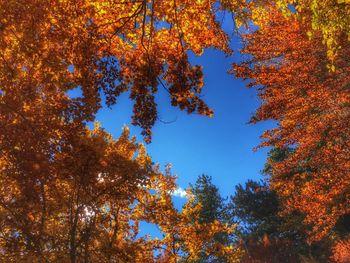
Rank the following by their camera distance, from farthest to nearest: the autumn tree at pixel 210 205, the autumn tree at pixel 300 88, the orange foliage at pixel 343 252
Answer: the autumn tree at pixel 210 205, the orange foliage at pixel 343 252, the autumn tree at pixel 300 88

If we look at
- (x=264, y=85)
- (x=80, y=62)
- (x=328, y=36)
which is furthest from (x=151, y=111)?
(x=264, y=85)

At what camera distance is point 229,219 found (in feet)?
153

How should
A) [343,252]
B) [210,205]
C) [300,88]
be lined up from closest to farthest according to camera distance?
[300,88] < [343,252] < [210,205]

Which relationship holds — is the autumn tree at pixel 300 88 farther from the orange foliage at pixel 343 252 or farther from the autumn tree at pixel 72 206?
the orange foliage at pixel 343 252

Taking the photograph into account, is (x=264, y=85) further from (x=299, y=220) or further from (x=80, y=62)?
(x=299, y=220)

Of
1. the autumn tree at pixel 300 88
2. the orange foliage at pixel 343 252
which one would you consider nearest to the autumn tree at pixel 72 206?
the autumn tree at pixel 300 88

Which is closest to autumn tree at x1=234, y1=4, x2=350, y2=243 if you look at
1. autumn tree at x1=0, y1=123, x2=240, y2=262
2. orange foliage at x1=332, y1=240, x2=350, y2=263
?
autumn tree at x1=0, y1=123, x2=240, y2=262

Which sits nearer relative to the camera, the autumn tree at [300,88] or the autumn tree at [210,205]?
the autumn tree at [300,88]

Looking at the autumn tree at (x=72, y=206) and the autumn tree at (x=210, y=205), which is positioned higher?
the autumn tree at (x=210, y=205)

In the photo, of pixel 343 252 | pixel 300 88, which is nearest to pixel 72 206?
pixel 300 88

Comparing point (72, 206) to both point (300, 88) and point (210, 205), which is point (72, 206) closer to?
point (300, 88)

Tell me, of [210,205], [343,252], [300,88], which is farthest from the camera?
[210,205]

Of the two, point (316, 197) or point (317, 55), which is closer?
point (317, 55)

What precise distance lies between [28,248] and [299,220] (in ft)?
105
